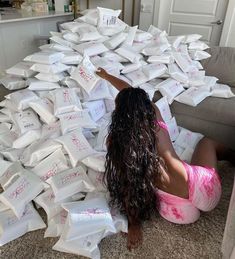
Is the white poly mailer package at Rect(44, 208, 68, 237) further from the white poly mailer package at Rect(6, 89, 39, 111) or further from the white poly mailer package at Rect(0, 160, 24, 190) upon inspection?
the white poly mailer package at Rect(6, 89, 39, 111)

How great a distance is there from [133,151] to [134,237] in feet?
1.60

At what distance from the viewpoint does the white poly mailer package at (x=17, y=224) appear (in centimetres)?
126

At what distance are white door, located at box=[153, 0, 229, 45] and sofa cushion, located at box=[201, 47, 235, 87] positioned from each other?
3.78 feet

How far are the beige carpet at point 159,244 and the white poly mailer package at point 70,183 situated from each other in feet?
0.78

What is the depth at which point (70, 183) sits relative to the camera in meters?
1.40

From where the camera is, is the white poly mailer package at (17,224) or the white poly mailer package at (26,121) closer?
the white poly mailer package at (17,224)

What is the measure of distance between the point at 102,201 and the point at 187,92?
46.8 inches

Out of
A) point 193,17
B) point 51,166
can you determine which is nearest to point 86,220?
point 51,166

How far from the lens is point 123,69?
2023 mm

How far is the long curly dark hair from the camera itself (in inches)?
44.6

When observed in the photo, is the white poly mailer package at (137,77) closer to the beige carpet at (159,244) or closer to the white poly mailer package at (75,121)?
the white poly mailer package at (75,121)

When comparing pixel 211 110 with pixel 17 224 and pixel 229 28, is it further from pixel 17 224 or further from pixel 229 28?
pixel 229 28

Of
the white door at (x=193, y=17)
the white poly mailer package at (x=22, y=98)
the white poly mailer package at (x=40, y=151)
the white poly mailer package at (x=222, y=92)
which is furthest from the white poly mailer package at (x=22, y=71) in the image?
the white door at (x=193, y=17)

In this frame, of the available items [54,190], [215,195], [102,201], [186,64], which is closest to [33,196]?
[54,190]
